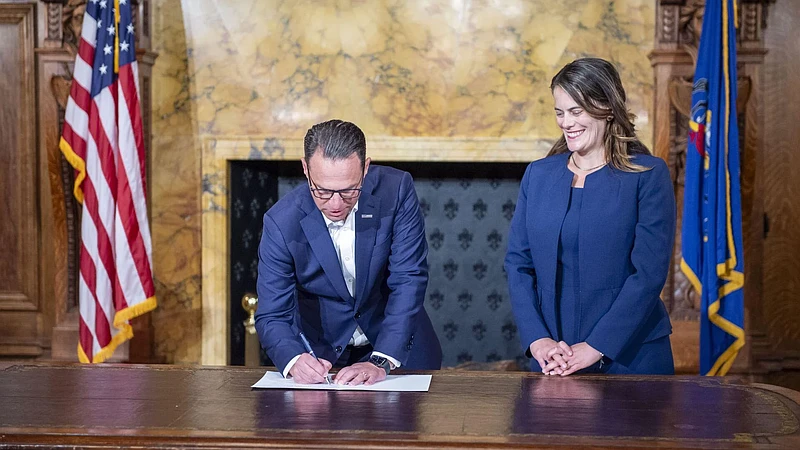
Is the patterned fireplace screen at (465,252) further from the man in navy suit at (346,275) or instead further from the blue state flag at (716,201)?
the man in navy suit at (346,275)

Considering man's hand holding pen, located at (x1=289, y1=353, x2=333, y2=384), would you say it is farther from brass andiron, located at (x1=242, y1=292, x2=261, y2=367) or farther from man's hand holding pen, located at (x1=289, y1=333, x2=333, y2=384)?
brass andiron, located at (x1=242, y1=292, x2=261, y2=367)

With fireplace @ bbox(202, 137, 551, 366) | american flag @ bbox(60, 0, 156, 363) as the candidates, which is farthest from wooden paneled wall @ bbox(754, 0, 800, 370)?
american flag @ bbox(60, 0, 156, 363)

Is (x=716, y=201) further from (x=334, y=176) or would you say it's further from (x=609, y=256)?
(x=334, y=176)

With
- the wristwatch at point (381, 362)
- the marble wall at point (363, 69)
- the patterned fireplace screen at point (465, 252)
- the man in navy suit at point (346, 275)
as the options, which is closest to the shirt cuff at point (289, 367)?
the man in navy suit at point (346, 275)

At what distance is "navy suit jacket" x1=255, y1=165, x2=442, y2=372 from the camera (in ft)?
9.18

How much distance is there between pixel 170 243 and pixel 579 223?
3.11m

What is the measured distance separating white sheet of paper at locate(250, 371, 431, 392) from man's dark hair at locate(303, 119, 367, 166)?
646 millimetres

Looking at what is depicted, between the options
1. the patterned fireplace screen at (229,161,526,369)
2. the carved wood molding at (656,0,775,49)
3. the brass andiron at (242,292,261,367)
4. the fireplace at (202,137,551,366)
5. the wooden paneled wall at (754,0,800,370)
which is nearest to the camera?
the carved wood molding at (656,0,775,49)

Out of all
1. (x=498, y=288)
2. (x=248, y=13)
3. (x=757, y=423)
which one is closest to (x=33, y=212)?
(x=248, y=13)

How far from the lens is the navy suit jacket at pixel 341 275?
2.80 metres

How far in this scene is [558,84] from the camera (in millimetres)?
2748

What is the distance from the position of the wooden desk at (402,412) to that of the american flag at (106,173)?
195 cm

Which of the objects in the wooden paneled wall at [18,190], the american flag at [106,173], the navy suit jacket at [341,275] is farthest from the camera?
the wooden paneled wall at [18,190]

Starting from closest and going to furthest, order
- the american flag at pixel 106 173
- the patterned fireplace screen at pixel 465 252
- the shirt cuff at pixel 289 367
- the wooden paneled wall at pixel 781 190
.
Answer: the shirt cuff at pixel 289 367 → the american flag at pixel 106 173 → the wooden paneled wall at pixel 781 190 → the patterned fireplace screen at pixel 465 252
